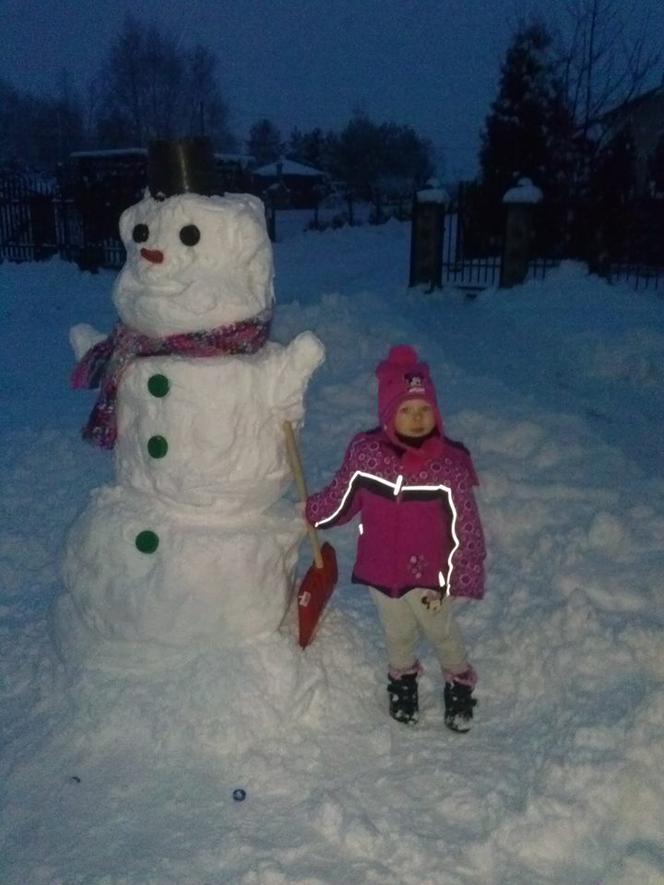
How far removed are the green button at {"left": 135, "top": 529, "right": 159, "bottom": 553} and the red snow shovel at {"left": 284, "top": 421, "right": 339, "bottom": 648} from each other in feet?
1.96

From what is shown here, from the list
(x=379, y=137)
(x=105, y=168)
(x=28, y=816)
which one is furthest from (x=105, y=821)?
(x=379, y=137)

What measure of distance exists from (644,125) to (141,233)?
22.6 m

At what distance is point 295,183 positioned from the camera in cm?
4250

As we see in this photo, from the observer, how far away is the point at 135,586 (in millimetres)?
3436

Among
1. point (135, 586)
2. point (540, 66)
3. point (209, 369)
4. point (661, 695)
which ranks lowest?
point (661, 695)

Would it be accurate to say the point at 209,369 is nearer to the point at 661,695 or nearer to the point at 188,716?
the point at 188,716

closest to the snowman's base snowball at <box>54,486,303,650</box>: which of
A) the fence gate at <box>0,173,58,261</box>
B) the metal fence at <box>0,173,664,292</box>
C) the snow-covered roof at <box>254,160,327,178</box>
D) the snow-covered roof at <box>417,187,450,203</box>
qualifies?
the snow-covered roof at <box>417,187,450,203</box>

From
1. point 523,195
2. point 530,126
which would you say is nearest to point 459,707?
point 523,195

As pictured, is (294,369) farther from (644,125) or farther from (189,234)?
(644,125)

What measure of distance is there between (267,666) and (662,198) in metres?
15.7

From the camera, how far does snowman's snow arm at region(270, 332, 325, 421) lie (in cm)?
342

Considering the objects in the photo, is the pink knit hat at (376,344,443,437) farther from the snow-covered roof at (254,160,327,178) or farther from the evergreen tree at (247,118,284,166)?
the evergreen tree at (247,118,284,166)

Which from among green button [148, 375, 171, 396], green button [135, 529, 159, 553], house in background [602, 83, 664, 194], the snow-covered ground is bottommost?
the snow-covered ground

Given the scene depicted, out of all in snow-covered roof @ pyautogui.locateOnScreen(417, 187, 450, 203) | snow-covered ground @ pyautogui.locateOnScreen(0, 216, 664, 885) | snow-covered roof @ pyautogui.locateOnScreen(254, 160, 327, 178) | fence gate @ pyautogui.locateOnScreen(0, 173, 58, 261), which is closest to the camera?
snow-covered ground @ pyautogui.locateOnScreen(0, 216, 664, 885)
